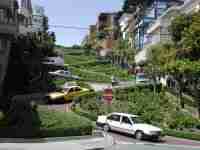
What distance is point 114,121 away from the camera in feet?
96.9

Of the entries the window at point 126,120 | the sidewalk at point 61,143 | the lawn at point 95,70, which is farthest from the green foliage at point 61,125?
the lawn at point 95,70

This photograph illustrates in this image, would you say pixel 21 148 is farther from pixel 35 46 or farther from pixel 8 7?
pixel 35 46

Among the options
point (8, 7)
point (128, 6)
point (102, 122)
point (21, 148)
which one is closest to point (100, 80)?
point (8, 7)

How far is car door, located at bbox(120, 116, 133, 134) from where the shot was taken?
28.3m

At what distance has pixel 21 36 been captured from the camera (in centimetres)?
4881

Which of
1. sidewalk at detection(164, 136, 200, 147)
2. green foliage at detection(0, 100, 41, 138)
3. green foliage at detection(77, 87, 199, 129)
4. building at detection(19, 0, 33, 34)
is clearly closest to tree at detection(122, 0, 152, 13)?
building at detection(19, 0, 33, 34)

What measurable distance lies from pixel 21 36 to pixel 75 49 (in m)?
80.0

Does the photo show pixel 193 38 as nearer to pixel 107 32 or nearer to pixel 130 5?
pixel 130 5

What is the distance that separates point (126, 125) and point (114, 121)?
3.95 ft

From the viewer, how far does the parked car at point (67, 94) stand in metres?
42.2

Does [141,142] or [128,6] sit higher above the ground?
[128,6]

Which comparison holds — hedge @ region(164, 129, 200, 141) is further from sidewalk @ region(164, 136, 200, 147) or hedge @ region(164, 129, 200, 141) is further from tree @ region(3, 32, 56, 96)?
tree @ region(3, 32, 56, 96)

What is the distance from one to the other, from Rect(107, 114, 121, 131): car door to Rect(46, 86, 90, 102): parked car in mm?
13019

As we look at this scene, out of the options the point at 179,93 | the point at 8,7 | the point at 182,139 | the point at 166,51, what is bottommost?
the point at 182,139
